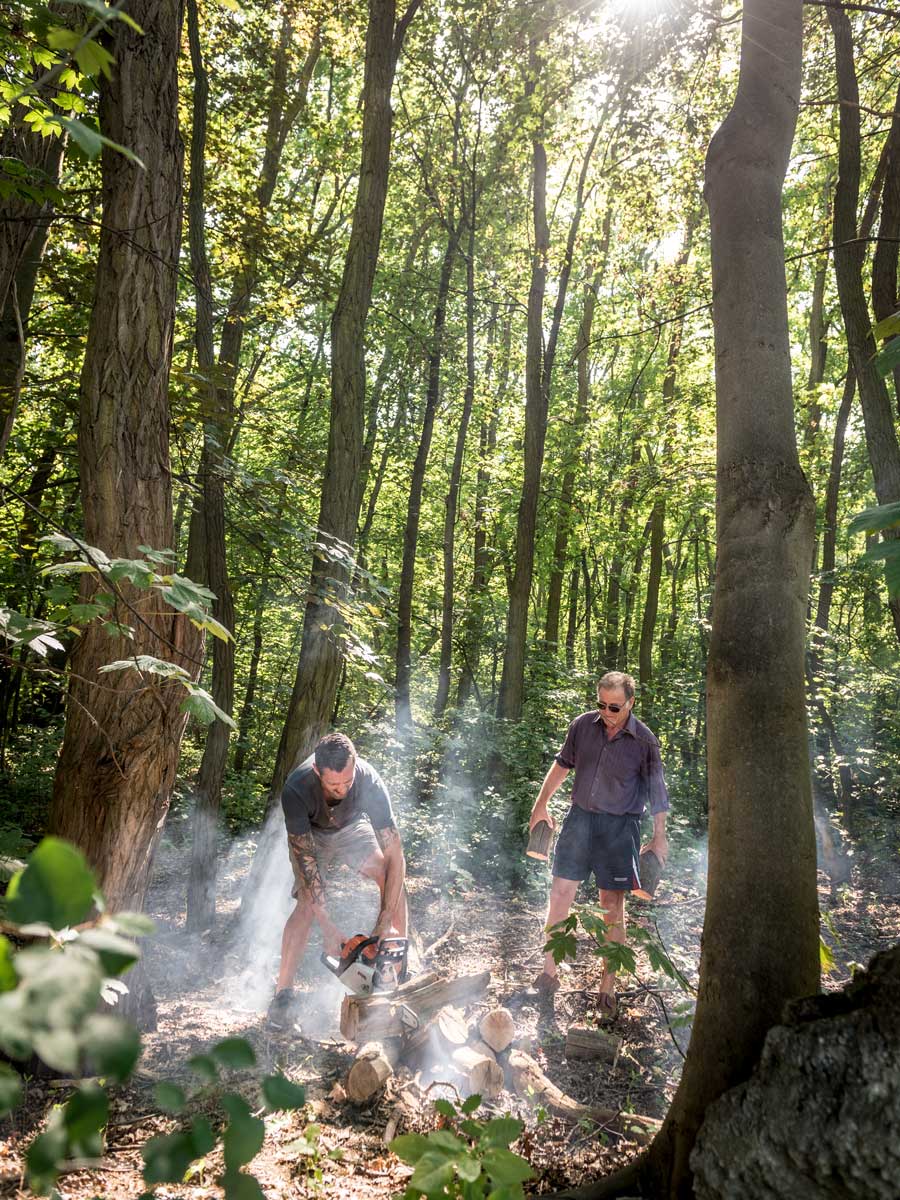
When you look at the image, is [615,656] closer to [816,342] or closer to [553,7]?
[816,342]

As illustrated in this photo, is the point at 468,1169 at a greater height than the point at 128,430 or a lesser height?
lesser

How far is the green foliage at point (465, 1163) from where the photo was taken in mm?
1659

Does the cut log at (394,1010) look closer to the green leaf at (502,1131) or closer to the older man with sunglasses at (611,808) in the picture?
the older man with sunglasses at (611,808)

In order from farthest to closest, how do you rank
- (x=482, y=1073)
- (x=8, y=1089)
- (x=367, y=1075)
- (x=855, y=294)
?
(x=855, y=294) → (x=482, y=1073) → (x=367, y=1075) → (x=8, y=1089)

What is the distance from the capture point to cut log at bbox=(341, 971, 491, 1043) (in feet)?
12.9

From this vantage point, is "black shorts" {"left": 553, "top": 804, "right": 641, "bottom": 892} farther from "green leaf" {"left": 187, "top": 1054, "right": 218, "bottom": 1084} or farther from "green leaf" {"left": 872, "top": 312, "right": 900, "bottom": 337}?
"green leaf" {"left": 187, "top": 1054, "right": 218, "bottom": 1084}

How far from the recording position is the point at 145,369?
3.51 meters

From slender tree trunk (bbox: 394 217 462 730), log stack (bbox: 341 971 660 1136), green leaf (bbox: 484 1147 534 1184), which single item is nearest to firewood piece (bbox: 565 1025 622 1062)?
log stack (bbox: 341 971 660 1136)

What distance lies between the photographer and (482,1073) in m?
3.60

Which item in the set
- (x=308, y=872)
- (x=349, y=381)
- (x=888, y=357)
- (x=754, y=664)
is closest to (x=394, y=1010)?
(x=308, y=872)

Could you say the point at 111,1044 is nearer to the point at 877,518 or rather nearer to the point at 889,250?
the point at 877,518

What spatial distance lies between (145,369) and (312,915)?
3386 mm

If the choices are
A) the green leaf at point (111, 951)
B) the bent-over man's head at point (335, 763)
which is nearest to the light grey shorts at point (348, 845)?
the bent-over man's head at point (335, 763)

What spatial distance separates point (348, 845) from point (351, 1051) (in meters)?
1.17
